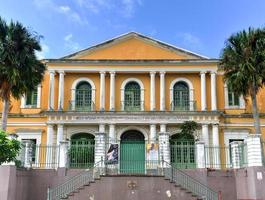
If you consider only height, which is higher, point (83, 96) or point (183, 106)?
point (83, 96)

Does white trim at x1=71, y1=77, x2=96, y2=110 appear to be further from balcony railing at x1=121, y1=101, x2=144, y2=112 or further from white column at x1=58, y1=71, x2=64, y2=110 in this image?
balcony railing at x1=121, y1=101, x2=144, y2=112

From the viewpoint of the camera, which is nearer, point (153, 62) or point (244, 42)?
point (244, 42)

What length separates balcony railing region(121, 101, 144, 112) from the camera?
2956cm

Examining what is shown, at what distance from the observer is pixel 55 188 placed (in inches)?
760

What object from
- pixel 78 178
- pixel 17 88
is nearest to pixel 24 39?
pixel 17 88

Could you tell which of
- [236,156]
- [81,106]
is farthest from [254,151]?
[81,106]

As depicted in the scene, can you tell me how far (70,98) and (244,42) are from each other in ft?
44.2

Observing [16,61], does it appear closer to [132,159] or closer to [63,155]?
[63,155]

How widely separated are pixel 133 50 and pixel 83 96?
208 inches

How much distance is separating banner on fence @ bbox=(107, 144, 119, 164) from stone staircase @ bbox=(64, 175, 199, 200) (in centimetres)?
141

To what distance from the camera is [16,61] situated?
2223 centimetres

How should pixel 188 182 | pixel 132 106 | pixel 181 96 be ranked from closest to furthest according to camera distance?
1. pixel 188 182
2. pixel 132 106
3. pixel 181 96

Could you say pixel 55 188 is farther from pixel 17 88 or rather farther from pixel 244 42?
pixel 244 42

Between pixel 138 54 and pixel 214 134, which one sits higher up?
pixel 138 54
